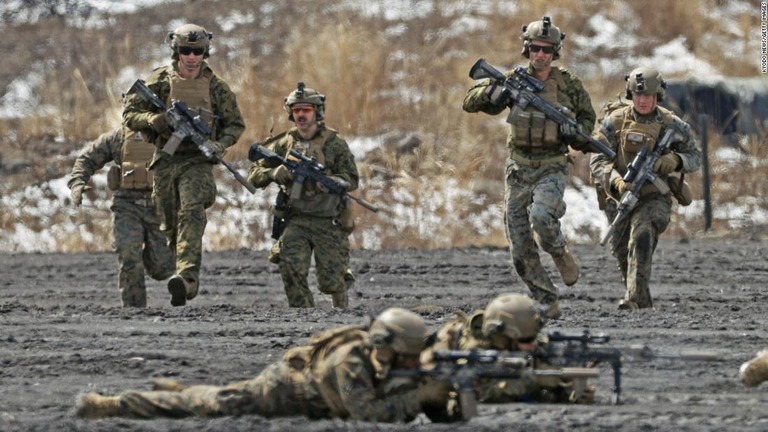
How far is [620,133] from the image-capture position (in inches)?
572

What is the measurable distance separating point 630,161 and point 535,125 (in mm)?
1109

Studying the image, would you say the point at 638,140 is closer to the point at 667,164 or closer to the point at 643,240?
the point at 667,164

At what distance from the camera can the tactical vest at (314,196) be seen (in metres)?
14.7

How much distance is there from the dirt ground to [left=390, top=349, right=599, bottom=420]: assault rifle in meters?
0.21

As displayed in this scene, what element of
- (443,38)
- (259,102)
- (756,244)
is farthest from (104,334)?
(443,38)

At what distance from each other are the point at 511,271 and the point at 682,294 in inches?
94.7

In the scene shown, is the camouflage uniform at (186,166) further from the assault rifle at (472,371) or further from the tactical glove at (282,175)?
the assault rifle at (472,371)

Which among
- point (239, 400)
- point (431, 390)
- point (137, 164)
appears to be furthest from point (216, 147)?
point (431, 390)

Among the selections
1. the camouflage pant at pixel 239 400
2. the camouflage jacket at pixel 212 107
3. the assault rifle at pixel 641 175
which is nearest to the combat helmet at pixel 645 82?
the assault rifle at pixel 641 175

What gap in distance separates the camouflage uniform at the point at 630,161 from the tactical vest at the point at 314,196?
6.86ft

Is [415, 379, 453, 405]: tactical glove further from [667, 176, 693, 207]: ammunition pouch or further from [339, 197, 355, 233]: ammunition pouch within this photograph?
[667, 176, 693, 207]: ammunition pouch

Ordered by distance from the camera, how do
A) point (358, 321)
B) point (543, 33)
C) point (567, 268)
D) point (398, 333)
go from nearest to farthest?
point (398, 333) < point (358, 321) < point (543, 33) < point (567, 268)

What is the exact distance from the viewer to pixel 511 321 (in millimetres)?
9320

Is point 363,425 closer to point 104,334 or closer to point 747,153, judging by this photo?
point 104,334
